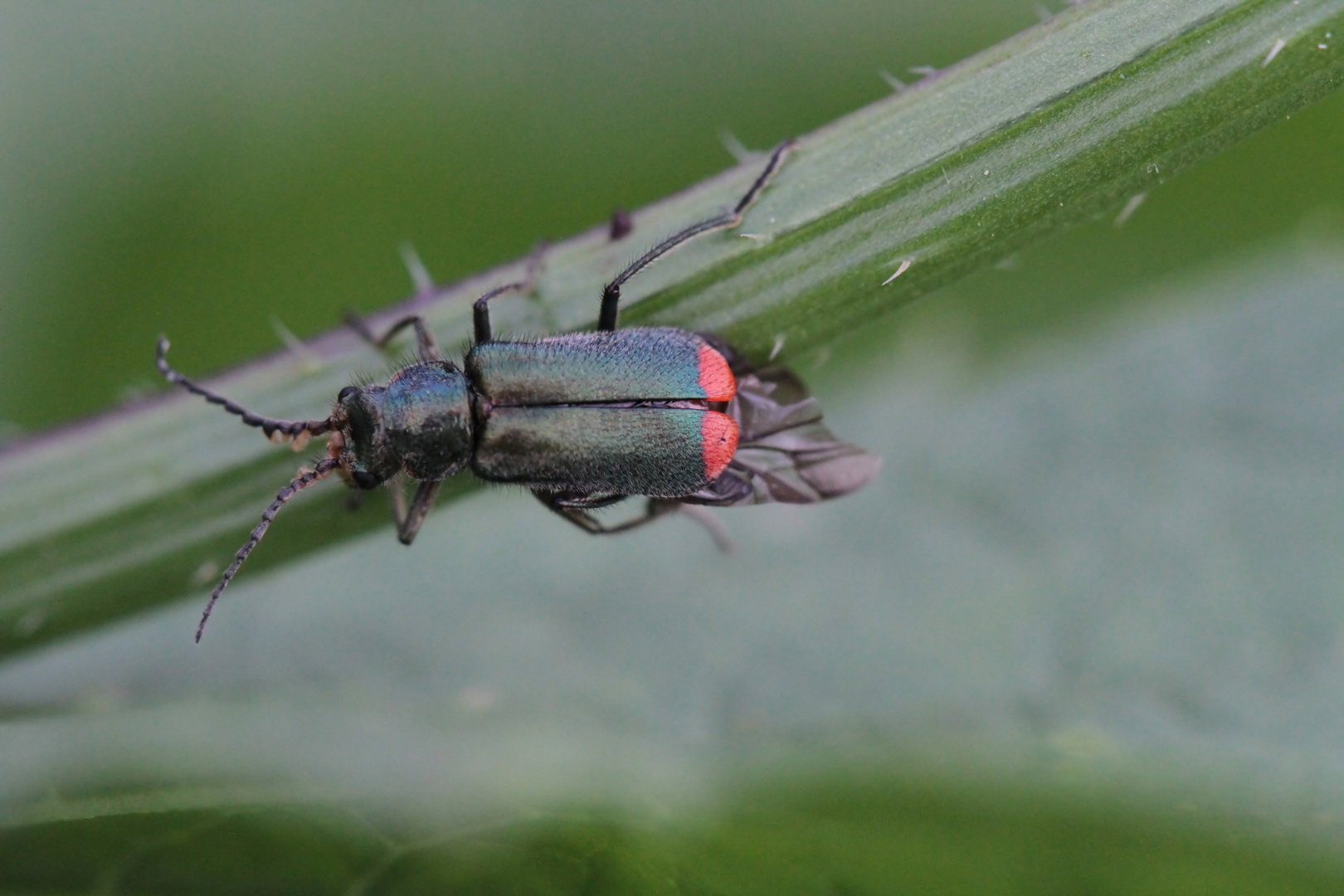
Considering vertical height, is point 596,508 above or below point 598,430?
below

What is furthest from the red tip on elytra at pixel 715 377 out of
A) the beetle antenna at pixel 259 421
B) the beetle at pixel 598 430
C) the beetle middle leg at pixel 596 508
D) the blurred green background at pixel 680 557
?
the beetle antenna at pixel 259 421

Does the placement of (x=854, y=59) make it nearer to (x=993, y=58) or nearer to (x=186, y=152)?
(x=993, y=58)

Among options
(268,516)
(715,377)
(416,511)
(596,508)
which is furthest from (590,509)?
(268,516)

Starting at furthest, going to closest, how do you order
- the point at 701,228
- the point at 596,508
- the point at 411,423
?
the point at 596,508 → the point at 411,423 → the point at 701,228

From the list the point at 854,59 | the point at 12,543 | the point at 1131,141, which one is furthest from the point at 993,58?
the point at 12,543

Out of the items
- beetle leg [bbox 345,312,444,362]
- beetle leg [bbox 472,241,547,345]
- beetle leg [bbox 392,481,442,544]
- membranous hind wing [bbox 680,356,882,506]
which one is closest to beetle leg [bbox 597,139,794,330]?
beetle leg [bbox 472,241,547,345]

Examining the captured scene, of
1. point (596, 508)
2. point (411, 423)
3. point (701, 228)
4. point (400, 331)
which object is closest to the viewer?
point (701, 228)

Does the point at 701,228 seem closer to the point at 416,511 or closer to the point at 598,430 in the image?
the point at 598,430
